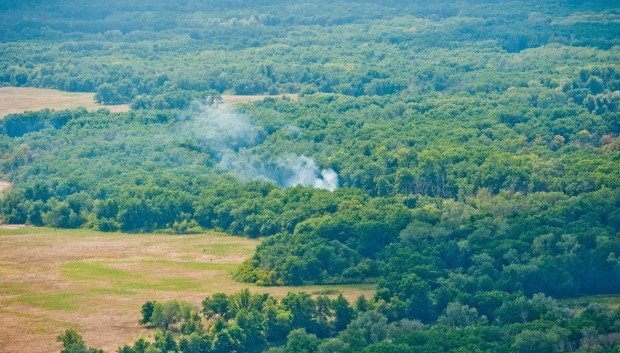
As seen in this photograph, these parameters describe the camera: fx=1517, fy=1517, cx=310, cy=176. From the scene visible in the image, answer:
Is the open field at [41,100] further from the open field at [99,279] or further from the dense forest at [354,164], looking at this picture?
the open field at [99,279]

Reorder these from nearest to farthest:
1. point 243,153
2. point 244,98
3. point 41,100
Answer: point 243,153 < point 41,100 < point 244,98

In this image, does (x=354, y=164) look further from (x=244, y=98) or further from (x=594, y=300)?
(x=244, y=98)

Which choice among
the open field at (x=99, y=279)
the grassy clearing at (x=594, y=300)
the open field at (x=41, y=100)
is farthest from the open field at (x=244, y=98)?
the grassy clearing at (x=594, y=300)

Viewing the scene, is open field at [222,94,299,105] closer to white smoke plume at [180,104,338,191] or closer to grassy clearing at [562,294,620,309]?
white smoke plume at [180,104,338,191]

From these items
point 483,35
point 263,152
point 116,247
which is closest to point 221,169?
point 263,152

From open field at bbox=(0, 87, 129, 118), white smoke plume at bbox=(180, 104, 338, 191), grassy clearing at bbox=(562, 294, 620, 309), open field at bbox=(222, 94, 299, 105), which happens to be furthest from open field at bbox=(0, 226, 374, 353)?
open field at bbox=(222, 94, 299, 105)

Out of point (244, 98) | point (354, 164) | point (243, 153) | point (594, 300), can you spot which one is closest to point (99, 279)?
point (354, 164)
